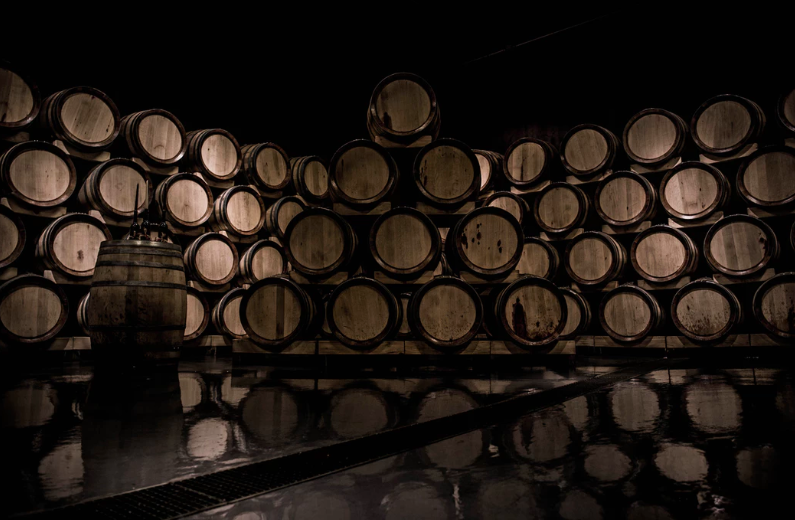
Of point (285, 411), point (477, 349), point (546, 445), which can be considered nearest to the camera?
point (546, 445)

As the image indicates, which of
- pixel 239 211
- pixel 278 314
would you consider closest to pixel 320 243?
pixel 278 314

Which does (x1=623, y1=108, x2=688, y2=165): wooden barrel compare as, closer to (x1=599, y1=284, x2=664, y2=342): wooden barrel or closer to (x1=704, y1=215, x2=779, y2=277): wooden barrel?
(x1=704, y1=215, x2=779, y2=277): wooden barrel

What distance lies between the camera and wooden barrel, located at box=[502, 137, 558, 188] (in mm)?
8055

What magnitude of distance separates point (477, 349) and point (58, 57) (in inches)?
246

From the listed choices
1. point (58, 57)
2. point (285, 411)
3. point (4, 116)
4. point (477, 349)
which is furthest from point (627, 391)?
point (58, 57)

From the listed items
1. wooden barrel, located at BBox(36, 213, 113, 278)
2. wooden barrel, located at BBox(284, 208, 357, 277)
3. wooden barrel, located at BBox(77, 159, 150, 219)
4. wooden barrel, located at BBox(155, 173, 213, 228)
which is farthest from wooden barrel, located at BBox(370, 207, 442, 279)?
wooden barrel, located at BBox(155, 173, 213, 228)

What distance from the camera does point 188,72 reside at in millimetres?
7980

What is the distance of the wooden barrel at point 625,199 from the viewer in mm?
6871

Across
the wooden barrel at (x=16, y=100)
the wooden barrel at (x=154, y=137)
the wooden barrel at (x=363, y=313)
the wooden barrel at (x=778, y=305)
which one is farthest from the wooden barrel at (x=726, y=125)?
the wooden barrel at (x=16, y=100)

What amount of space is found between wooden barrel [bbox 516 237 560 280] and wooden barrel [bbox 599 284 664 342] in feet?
2.53

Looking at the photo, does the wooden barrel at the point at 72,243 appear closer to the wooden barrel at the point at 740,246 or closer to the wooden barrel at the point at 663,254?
the wooden barrel at the point at 663,254

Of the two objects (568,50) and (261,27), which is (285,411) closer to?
(261,27)

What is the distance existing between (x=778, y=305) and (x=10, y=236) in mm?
8157

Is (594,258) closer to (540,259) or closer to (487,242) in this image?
(540,259)
